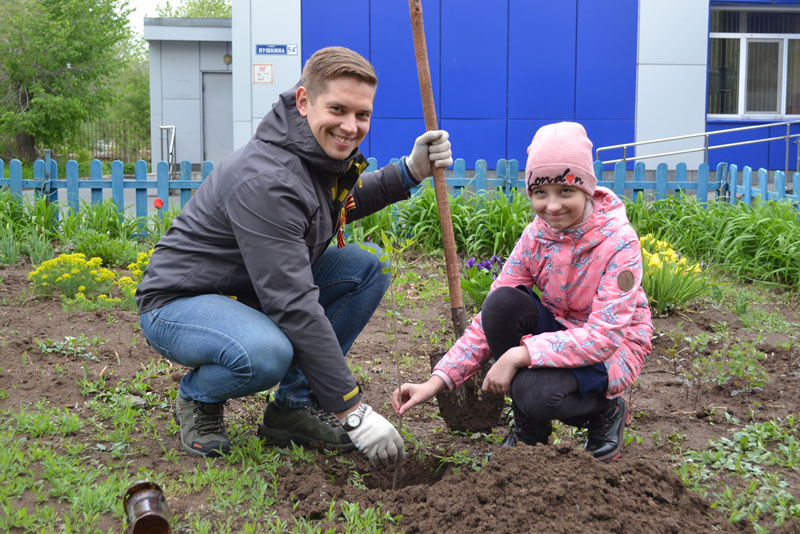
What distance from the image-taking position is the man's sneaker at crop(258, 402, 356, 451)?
9.03 ft

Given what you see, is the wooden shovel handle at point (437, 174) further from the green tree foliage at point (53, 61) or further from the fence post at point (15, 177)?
the green tree foliage at point (53, 61)

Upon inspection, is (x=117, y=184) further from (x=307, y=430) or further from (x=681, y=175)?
(x=681, y=175)

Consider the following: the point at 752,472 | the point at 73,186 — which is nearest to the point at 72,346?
the point at 752,472

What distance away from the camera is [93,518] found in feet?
6.89

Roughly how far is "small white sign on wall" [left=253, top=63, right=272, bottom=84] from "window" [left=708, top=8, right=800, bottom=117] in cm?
874

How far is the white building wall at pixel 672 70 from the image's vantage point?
1351 cm

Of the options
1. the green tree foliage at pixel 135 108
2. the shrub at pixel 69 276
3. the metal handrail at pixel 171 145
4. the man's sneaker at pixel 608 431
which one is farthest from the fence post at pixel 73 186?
the green tree foliage at pixel 135 108

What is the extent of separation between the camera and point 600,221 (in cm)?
235

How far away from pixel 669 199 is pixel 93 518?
589 centimetres

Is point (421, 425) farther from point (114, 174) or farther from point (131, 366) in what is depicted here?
point (114, 174)

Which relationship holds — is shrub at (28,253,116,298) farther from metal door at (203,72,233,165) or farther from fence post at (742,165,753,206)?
metal door at (203,72,233,165)

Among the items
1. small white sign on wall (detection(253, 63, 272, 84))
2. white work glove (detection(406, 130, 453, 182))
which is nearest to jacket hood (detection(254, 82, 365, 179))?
white work glove (detection(406, 130, 453, 182))

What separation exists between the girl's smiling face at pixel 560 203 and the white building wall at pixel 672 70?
1229 cm

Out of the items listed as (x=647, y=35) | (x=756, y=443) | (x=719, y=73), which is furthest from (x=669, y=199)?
(x=719, y=73)
